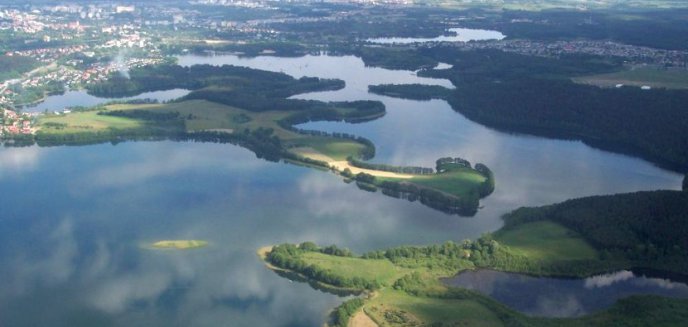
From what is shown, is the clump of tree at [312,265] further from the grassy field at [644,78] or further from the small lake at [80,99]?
the grassy field at [644,78]

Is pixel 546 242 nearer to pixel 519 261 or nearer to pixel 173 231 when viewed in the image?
pixel 519 261

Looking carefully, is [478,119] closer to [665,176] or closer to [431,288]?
[665,176]

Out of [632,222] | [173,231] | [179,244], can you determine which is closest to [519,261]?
[632,222]

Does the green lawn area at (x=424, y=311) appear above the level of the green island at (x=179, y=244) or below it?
above

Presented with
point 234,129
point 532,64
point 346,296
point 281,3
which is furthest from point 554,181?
point 281,3

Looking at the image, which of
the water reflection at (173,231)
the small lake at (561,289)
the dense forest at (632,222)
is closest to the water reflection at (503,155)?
the dense forest at (632,222)

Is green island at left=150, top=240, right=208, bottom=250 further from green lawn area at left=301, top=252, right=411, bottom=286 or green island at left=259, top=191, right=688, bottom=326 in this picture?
green lawn area at left=301, top=252, right=411, bottom=286
